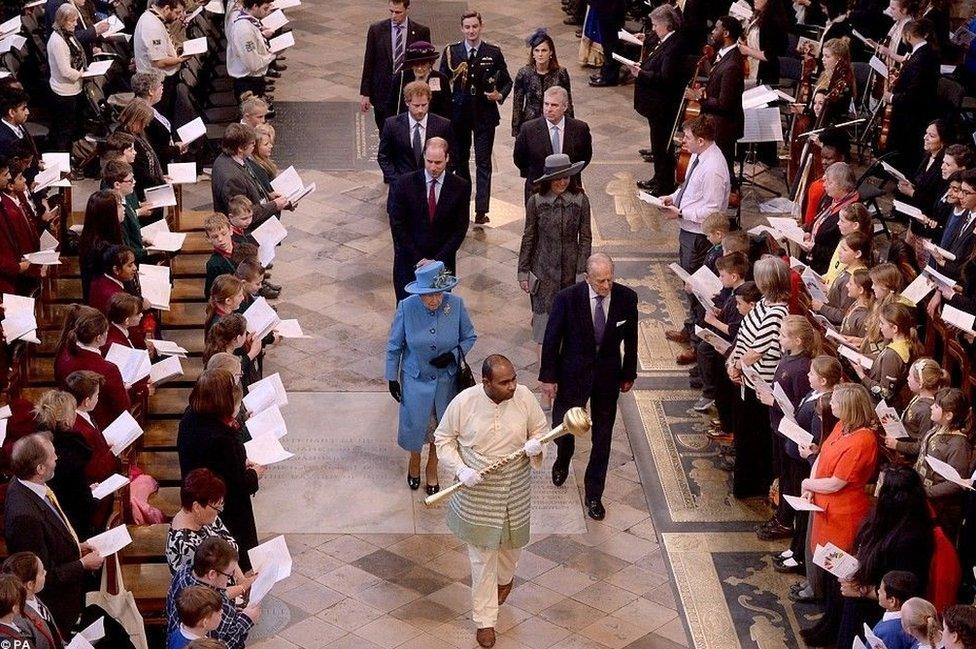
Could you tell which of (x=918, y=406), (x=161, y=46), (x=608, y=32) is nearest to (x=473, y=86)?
(x=161, y=46)

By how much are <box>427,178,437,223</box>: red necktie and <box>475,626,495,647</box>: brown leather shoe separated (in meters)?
3.66

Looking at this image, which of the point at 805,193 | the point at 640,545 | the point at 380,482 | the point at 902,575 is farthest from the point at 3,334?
the point at 805,193

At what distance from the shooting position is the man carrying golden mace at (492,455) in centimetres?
847

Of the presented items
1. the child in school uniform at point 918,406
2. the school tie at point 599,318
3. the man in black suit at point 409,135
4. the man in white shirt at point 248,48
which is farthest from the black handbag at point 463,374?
the man in white shirt at point 248,48

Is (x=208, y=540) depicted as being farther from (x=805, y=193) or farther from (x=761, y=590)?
(x=805, y=193)

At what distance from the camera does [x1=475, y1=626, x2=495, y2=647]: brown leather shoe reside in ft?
29.4

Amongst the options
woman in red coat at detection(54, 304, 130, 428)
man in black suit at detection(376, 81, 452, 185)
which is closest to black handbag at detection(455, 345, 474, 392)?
woman in red coat at detection(54, 304, 130, 428)

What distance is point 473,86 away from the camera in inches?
543

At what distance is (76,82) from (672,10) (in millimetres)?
5506

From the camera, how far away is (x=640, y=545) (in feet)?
33.1

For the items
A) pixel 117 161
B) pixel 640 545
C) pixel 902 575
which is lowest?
pixel 640 545

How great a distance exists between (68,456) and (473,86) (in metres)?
6.66

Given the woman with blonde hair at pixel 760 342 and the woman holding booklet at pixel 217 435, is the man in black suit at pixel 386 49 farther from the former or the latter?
the woman holding booklet at pixel 217 435

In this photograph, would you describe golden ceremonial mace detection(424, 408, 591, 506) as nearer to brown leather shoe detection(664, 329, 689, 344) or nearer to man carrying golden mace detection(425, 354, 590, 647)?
man carrying golden mace detection(425, 354, 590, 647)
